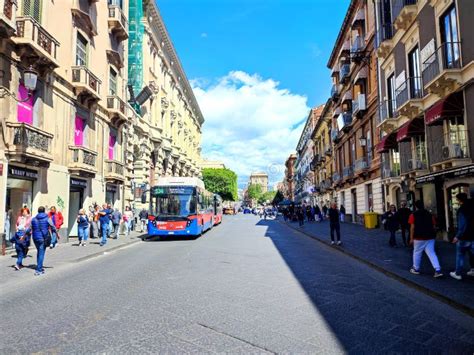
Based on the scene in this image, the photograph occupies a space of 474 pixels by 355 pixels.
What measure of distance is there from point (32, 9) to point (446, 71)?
16.2 meters

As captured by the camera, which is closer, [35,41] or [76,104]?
[35,41]

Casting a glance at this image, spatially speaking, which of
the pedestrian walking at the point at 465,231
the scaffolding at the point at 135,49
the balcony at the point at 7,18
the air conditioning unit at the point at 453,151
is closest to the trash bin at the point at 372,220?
the air conditioning unit at the point at 453,151

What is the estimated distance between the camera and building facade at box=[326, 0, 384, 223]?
27.1m

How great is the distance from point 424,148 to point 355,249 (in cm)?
749

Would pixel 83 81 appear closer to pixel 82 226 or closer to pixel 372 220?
pixel 82 226

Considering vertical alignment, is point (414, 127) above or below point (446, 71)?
below

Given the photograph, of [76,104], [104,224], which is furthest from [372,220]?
[76,104]

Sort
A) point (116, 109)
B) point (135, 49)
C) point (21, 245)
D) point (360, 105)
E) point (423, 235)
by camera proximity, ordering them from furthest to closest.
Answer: point (135, 49)
point (360, 105)
point (116, 109)
point (21, 245)
point (423, 235)

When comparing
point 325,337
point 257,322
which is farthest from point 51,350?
point 325,337

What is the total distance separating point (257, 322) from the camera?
515cm

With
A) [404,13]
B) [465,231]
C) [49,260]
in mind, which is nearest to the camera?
[465,231]

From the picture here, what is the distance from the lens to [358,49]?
29031 millimetres

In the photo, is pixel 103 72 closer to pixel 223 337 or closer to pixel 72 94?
pixel 72 94

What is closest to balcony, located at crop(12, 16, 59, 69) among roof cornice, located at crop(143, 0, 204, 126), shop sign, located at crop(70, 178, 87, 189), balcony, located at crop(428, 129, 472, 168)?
shop sign, located at crop(70, 178, 87, 189)
